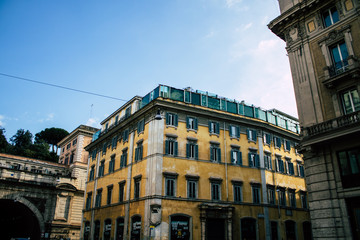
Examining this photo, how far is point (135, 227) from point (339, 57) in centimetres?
2180

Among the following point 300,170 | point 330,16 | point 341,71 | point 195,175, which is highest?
point 330,16

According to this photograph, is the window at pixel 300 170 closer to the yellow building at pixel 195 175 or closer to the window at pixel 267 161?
the yellow building at pixel 195 175

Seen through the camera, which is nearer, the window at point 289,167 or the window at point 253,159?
the window at point 253,159

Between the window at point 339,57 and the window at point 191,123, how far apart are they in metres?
15.3

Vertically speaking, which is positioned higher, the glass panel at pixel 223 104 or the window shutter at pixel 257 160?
the glass panel at pixel 223 104

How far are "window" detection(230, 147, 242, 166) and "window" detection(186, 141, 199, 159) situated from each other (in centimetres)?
425

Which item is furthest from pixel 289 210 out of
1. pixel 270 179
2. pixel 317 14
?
pixel 317 14

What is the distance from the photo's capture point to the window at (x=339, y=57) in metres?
18.2

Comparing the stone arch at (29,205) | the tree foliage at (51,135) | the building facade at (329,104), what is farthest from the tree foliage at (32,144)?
the building facade at (329,104)

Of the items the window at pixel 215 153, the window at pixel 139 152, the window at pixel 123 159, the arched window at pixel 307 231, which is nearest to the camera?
the window at pixel 139 152

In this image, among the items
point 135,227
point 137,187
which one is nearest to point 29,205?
point 137,187

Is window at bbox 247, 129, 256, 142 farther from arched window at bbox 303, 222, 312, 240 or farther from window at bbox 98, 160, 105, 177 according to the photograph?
window at bbox 98, 160, 105, 177

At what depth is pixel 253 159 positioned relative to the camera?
3378 centimetres

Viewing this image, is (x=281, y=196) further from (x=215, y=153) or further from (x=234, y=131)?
(x=215, y=153)
